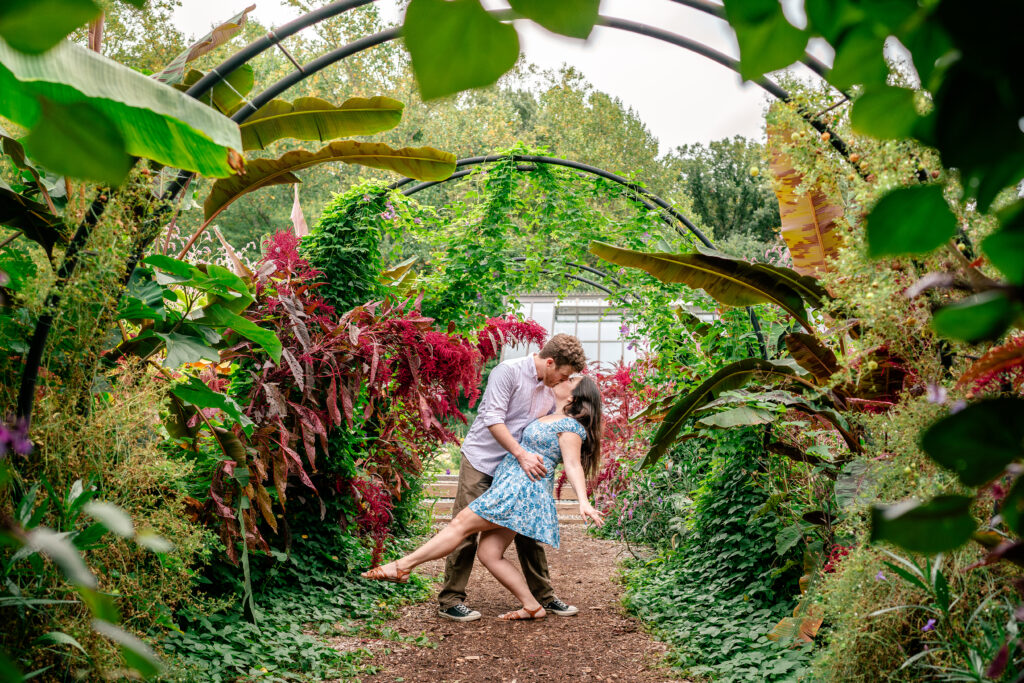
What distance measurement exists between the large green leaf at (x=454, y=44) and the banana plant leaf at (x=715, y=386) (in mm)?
3391

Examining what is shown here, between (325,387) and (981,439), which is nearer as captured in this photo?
(981,439)

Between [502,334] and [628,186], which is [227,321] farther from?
[628,186]

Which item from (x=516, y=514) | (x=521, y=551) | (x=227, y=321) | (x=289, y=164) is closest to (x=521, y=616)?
(x=521, y=551)

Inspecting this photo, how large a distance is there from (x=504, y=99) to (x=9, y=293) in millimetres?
25406

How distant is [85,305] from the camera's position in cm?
220

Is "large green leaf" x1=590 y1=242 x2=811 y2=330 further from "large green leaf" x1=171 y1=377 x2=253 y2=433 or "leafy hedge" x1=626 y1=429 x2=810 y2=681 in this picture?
"large green leaf" x1=171 y1=377 x2=253 y2=433

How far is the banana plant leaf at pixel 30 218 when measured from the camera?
233cm

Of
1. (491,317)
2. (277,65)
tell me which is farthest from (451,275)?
(277,65)

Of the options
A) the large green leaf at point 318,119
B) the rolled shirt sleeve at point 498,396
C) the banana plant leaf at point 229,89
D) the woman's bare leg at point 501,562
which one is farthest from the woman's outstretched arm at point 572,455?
the banana plant leaf at point 229,89

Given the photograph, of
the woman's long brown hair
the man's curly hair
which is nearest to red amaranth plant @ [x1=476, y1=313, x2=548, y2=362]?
the woman's long brown hair

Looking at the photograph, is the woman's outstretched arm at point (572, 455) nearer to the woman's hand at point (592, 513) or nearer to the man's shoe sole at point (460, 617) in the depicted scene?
the woman's hand at point (592, 513)

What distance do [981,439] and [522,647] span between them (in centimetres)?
426

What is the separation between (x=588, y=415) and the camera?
210 inches

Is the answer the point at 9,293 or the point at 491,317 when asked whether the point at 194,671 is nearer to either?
the point at 9,293
